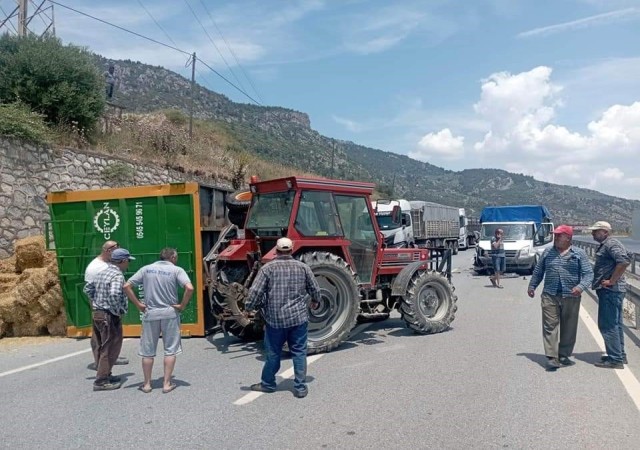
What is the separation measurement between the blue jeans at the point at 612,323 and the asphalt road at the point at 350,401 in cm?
29

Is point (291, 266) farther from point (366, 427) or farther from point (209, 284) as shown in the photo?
point (209, 284)

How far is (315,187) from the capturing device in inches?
346

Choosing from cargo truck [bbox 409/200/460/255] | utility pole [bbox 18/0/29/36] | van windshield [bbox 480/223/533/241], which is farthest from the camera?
cargo truck [bbox 409/200/460/255]

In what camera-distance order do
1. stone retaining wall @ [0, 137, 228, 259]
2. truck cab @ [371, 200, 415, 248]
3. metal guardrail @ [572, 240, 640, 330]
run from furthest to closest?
truck cab @ [371, 200, 415, 248]
stone retaining wall @ [0, 137, 228, 259]
metal guardrail @ [572, 240, 640, 330]

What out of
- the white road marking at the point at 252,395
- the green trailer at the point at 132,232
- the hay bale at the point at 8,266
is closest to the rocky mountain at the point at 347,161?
the hay bale at the point at 8,266

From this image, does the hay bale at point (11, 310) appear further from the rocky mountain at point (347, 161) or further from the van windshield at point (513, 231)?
the rocky mountain at point (347, 161)

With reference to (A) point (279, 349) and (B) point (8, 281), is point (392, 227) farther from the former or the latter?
(A) point (279, 349)

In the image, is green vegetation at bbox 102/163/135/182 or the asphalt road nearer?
the asphalt road

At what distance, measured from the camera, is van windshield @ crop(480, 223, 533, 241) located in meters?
21.9

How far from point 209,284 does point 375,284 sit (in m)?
2.68

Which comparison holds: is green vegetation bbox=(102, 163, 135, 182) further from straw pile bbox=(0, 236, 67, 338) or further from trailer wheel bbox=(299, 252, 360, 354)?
trailer wheel bbox=(299, 252, 360, 354)

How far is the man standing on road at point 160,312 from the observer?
21.4 ft

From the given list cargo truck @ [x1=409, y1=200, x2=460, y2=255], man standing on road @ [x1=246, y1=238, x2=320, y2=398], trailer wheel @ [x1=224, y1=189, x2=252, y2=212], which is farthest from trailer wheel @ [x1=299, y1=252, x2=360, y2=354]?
cargo truck @ [x1=409, y1=200, x2=460, y2=255]

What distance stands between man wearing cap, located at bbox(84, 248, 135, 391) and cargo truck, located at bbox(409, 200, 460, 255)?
2137cm
